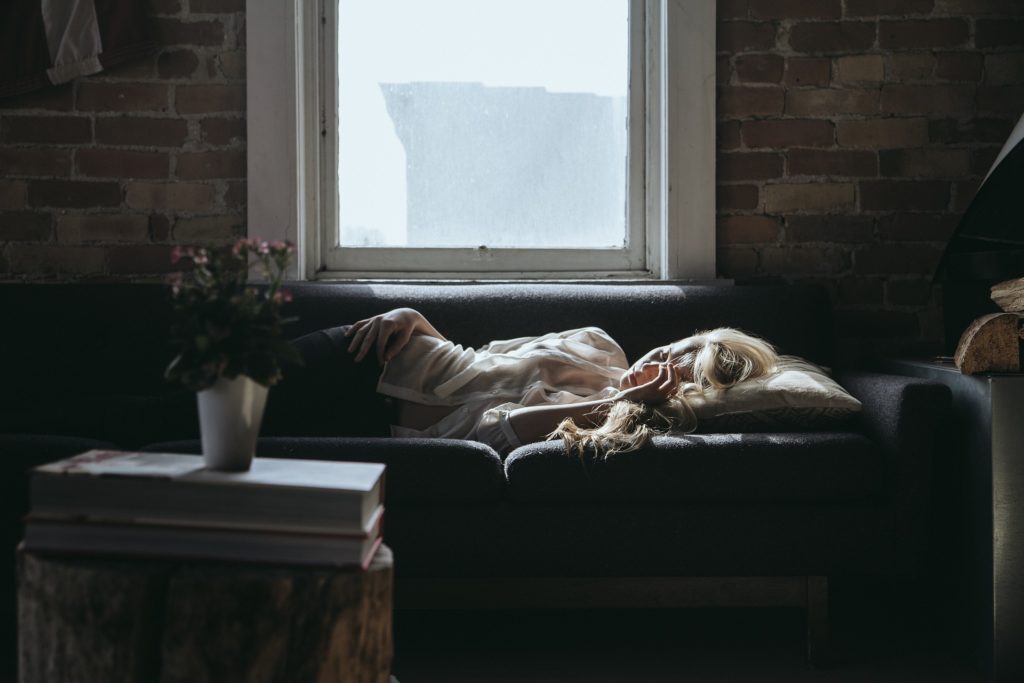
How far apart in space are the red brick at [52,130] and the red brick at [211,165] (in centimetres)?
32

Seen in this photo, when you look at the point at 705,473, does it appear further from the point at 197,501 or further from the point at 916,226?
the point at 916,226

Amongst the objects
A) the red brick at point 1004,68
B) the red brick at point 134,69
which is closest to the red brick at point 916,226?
the red brick at point 1004,68

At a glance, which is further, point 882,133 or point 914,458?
point 882,133

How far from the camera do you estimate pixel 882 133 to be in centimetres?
283

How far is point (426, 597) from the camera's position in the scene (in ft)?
6.06

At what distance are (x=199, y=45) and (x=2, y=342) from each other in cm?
115

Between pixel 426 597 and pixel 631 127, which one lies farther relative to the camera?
pixel 631 127

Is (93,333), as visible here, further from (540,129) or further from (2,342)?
(540,129)

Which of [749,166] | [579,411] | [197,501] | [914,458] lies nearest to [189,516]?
[197,501]

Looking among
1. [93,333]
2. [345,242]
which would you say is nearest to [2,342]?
[93,333]

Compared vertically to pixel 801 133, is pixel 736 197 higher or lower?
lower

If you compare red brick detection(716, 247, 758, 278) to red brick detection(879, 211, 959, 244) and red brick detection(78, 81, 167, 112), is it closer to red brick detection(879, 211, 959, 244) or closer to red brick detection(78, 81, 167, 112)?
red brick detection(879, 211, 959, 244)

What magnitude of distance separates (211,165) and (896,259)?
92.1 inches

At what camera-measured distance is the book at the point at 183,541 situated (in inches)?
39.7
